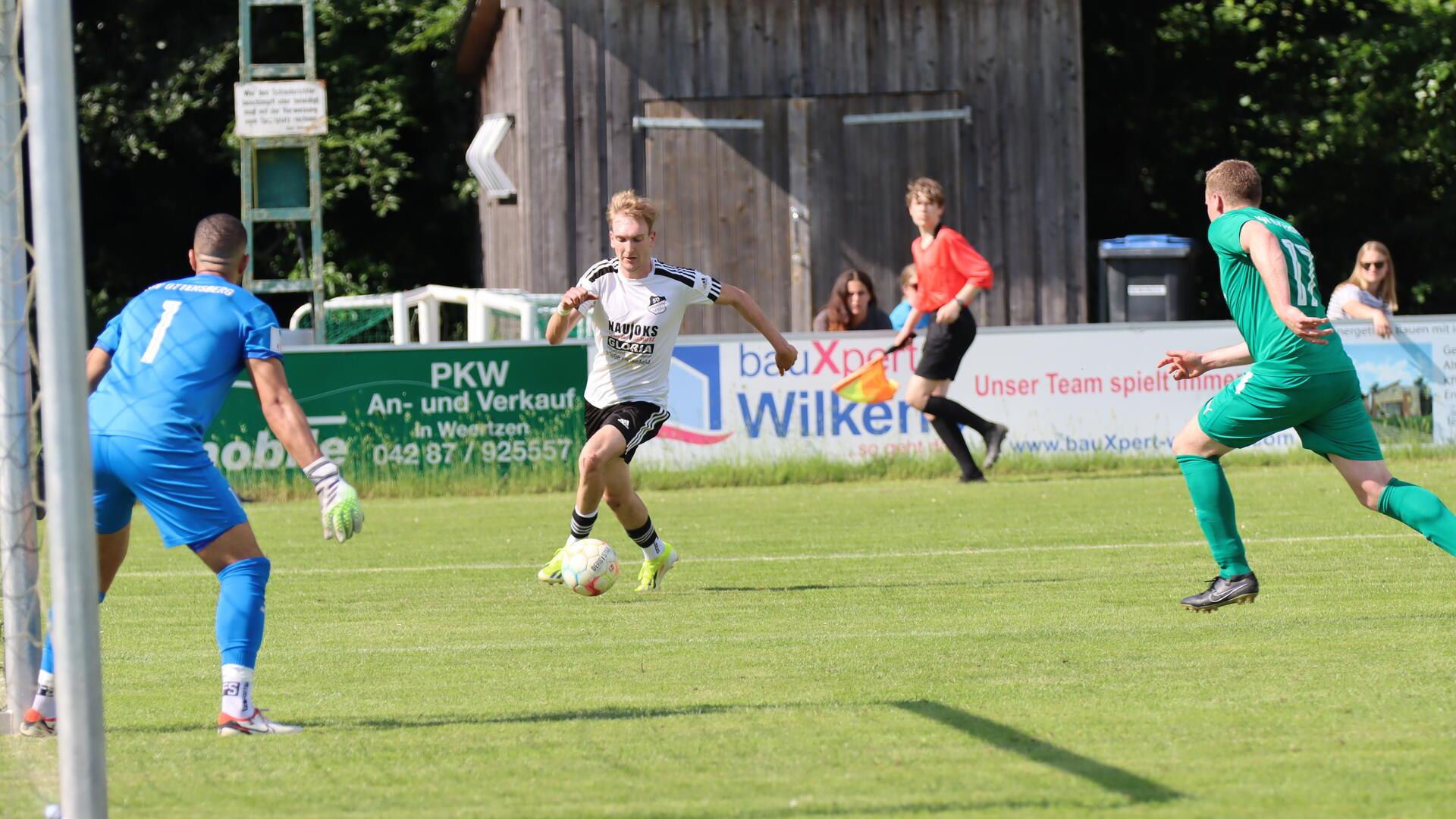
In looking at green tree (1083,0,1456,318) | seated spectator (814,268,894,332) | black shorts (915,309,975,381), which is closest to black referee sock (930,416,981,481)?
black shorts (915,309,975,381)

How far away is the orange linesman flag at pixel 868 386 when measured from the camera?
1541cm

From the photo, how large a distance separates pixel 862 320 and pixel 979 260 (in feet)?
7.47

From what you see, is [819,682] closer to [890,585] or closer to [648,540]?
[890,585]

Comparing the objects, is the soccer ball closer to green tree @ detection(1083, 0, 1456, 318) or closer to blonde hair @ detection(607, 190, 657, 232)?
blonde hair @ detection(607, 190, 657, 232)

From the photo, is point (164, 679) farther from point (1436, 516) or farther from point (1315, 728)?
point (1436, 516)

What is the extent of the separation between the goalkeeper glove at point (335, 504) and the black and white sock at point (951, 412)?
9.02m

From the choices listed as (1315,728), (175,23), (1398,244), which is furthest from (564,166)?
(1315,728)

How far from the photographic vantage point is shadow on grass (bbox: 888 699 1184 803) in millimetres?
4867

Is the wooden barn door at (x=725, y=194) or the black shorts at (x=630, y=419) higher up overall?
the wooden barn door at (x=725, y=194)

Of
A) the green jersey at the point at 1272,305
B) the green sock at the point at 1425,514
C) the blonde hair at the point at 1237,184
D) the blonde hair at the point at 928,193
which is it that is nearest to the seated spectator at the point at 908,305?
the blonde hair at the point at 928,193

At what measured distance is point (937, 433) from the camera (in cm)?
1493

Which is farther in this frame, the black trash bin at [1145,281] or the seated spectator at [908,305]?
the black trash bin at [1145,281]

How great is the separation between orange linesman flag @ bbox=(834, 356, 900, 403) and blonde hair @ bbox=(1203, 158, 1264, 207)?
7718 mm

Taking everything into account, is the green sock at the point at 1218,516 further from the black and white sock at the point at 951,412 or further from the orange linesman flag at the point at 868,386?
the orange linesman flag at the point at 868,386
